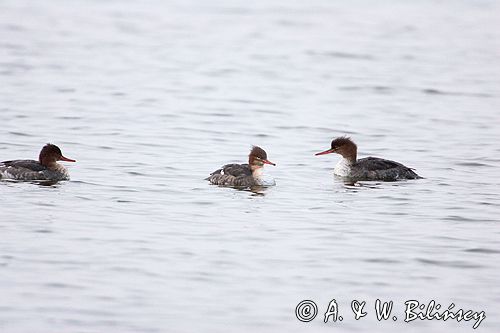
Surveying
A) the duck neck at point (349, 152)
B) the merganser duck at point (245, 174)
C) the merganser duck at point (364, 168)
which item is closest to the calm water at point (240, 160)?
the merganser duck at point (245, 174)

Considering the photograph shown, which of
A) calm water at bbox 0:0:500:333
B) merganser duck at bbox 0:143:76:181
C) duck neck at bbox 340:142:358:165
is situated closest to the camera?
calm water at bbox 0:0:500:333

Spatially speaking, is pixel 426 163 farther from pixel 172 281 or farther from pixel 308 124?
pixel 172 281

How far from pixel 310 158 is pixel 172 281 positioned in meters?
8.03

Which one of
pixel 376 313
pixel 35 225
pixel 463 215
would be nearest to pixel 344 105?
pixel 463 215

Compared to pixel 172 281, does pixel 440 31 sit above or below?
above

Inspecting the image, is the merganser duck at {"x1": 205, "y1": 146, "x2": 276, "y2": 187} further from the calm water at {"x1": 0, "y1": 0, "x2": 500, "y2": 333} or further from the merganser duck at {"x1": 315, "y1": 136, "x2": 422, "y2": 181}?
the merganser duck at {"x1": 315, "y1": 136, "x2": 422, "y2": 181}

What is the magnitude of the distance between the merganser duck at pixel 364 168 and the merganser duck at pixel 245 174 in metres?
1.57

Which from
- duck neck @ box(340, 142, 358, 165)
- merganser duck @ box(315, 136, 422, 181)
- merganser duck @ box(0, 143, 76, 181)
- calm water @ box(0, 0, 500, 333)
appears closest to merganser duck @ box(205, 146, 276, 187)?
calm water @ box(0, 0, 500, 333)

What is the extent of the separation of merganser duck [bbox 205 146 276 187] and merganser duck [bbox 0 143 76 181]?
6.92 feet

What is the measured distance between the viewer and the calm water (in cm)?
1075

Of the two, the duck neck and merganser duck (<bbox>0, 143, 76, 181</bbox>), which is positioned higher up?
the duck neck

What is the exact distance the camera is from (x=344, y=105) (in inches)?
996

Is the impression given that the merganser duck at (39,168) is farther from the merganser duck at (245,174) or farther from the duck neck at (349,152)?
the duck neck at (349,152)

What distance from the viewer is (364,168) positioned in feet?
55.0
